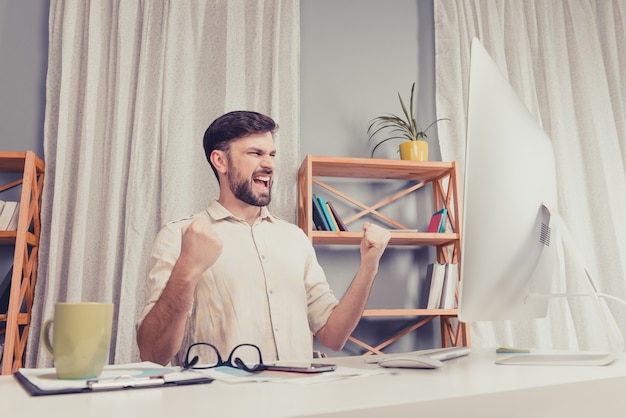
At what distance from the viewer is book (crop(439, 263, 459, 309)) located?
95.3 inches

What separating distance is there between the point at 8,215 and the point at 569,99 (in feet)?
9.29

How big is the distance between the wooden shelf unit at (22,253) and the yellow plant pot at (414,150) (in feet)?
5.23

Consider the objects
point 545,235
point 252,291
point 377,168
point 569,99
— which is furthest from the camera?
point 569,99

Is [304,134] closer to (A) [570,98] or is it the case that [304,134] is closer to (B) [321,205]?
(B) [321,205]

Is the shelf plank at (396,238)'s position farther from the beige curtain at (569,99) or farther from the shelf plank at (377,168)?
the beige curtain at (569,99)

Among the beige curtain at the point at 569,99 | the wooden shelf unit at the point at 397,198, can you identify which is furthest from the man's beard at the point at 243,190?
the beige curtain at the point at 569,99

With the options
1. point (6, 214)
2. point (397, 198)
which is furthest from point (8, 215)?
point (397, 198)

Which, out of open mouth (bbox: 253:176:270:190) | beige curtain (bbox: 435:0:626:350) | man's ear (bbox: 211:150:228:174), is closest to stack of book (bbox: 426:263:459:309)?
beige curtain (bbox: 435:0:626:350)

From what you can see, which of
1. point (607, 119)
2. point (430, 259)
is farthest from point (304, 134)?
point (607, 119)

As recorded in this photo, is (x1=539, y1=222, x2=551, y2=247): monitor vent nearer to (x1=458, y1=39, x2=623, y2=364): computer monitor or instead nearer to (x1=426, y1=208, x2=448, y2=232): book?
(x1=458, y1=39, x2=623, y2=364): computer monitor

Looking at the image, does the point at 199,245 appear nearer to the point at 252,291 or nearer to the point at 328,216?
the point at 252,291

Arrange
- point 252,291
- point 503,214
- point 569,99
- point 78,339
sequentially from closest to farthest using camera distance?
point 78,339 < point 503,214 < point 252,291 < point 569,99

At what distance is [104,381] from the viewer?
0.62 m

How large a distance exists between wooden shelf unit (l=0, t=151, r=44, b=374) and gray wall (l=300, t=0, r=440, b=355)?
1.20 metres
